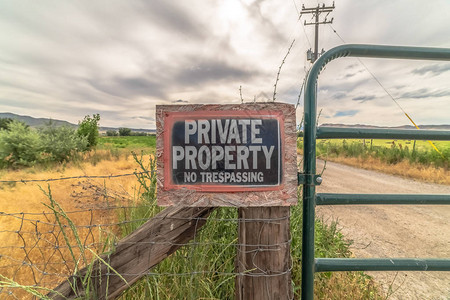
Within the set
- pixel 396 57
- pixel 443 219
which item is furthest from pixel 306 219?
pixel 443 219

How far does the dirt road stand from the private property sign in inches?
71.4

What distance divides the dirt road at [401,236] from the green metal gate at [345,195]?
97 cm

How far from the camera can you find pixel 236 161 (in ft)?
3.70

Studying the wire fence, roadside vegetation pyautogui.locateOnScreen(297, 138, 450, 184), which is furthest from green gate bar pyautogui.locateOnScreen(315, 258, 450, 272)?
roadside vegetation pyautogui.locateOnScreen(297, 138, 450, 184)

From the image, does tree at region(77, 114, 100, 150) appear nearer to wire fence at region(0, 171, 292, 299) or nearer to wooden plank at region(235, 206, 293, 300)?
wire fence at region(0, 171, 292, 299)

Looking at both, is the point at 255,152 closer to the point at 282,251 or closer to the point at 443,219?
the point at 282,251

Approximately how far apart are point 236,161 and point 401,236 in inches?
181

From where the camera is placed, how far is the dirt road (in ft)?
8.85

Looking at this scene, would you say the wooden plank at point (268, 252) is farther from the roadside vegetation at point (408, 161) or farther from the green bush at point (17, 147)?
the green bush at point (17, 147)

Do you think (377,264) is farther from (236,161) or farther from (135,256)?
(135,256)

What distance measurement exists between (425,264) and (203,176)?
1440 millimetres

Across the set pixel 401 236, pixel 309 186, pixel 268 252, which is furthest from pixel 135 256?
pixel 401 236

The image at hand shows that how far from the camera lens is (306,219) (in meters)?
1.27

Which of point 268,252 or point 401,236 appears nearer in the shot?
point 268,252
